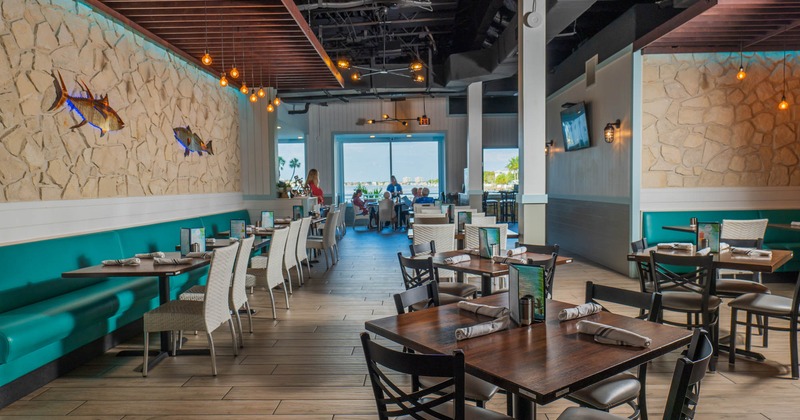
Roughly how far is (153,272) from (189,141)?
13.3 ft

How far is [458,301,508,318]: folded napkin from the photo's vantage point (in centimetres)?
226

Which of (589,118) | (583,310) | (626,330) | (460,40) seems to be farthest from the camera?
(460,40)

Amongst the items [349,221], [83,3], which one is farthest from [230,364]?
[349,221]

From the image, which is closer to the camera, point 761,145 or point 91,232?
point 91,232

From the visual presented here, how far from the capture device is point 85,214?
505cm

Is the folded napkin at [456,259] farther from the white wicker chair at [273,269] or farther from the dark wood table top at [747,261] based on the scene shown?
the white wicker chair at [273,269]

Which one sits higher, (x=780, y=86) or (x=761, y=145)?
(x=780, y=86)

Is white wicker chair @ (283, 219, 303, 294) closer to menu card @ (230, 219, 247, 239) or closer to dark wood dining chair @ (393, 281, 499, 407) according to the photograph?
menu card @ (230, 219, 247, 239)

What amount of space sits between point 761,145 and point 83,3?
883 cm

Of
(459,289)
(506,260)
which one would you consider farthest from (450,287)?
(506,260)

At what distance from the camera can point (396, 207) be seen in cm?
1464

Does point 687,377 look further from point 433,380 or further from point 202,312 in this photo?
point 202,312

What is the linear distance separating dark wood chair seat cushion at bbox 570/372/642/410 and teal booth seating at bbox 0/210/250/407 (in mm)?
3379

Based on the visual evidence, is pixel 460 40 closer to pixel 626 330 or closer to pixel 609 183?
pixel 609 183
